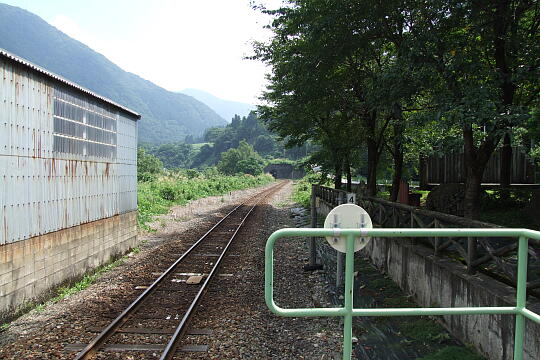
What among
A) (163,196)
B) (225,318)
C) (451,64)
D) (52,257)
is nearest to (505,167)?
(451,64)

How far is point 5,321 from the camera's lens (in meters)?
6.75

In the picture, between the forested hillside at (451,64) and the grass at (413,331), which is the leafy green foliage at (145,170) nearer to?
the forested hillside at (451,64)

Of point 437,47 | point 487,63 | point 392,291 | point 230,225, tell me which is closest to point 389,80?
point 437,47

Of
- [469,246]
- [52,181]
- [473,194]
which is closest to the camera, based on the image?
[469,246]

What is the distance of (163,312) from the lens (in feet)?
24.2

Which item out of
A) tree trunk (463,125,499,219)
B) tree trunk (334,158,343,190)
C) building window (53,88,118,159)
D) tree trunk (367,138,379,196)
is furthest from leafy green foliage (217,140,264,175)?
tree trunk (463,125,499,219)

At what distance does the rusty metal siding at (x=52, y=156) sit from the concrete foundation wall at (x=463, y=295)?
744 centimetres

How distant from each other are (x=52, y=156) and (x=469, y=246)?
8251 mm

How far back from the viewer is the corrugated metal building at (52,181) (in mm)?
7094

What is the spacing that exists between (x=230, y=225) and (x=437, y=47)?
13107 millimetres

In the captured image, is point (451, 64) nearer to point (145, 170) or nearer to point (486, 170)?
point (486, 170)

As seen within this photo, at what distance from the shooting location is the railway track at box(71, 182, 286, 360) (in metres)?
5.81

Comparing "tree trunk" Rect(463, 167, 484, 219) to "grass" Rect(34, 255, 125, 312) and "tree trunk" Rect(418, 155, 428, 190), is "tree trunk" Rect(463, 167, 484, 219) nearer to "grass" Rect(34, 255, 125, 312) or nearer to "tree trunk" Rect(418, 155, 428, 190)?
"tree trunk" Rect(418, 155, 428, 190)

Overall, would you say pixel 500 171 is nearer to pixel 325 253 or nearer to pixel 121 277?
pixel 325 253
